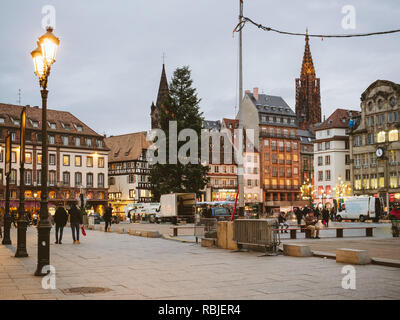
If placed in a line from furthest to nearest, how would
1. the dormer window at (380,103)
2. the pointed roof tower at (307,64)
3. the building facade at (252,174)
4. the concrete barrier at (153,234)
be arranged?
1. the pointed roof tower at (307,64)
2. the building facade at (252,174)
3. the dormer window at (380,103)
4. the concrete barrier at (153,234)

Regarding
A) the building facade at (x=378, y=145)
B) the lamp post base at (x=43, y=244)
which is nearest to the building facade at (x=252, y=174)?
the building facade at (x=378, y=145)

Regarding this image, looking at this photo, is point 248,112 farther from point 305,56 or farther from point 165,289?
point 165,289

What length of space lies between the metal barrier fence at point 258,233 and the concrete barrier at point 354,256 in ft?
9.06

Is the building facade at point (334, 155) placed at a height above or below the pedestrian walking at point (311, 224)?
above

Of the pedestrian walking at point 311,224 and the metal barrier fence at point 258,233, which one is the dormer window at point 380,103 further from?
the metal barrier fence at point 258,233

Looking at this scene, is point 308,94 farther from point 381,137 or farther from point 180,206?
point 180,206

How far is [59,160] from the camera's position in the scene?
83250 mm

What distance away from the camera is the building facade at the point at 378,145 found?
257ft

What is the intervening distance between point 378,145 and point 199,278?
248ft

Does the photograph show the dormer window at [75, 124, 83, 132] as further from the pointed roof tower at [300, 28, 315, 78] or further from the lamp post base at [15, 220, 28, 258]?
the pointed roof tower at [300, 28, 315, 78]

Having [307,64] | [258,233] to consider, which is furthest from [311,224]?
[307,64]

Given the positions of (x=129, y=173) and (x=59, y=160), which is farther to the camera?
(x=129, y=173)

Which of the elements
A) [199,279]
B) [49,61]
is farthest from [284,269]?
[49,61]

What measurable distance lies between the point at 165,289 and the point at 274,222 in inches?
281
